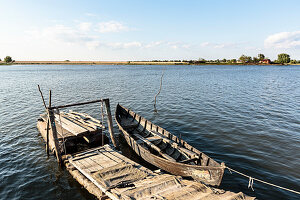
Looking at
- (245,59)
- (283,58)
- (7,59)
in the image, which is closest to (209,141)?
(245,59)

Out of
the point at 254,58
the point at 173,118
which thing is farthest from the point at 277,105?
the point at 254,58

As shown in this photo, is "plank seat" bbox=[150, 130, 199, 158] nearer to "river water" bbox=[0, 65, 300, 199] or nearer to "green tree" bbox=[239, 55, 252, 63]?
"river water" bbox=[0, 65, 300, 199]

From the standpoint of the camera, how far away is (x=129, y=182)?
859cm

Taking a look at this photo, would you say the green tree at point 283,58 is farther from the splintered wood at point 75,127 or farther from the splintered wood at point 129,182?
the splintered wood at point 129,182

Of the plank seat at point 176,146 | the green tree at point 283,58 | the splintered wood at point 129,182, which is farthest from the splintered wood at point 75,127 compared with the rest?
the green tree at point 283,58

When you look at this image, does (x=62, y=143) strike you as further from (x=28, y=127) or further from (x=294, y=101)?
(x=294, y=101)

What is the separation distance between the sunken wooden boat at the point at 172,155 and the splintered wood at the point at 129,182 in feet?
2.60

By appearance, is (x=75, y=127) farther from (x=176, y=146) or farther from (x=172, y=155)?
(x=176, y=146)

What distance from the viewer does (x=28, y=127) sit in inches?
747

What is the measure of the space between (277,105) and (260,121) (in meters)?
9.78

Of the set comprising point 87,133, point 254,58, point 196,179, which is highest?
point 254,58

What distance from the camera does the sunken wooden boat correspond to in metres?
8.66

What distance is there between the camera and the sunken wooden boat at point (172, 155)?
866 centimetres

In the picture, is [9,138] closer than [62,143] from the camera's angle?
No
